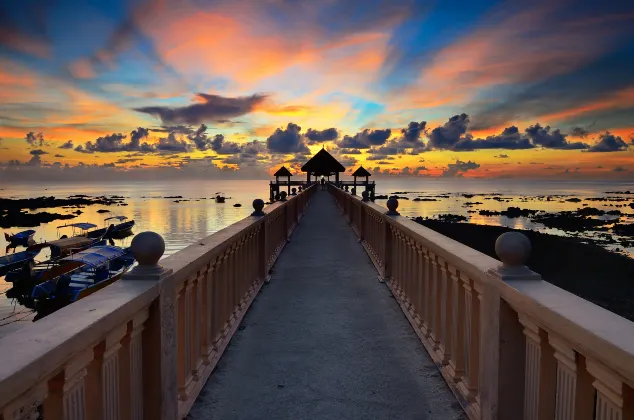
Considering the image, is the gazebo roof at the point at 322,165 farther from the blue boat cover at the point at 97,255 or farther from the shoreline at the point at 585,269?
the blue boat cover at the point at 97,255

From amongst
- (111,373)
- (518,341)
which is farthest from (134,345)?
(518,341)

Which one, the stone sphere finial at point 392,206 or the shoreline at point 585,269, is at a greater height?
the stone sphere finial at point 392,206

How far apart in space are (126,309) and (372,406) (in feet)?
6.52

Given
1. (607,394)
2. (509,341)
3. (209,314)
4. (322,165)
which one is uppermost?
(322,165)

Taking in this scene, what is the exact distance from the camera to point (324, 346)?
442cm

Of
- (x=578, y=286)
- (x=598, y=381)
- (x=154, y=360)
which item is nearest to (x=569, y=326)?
(x=598, y=381)

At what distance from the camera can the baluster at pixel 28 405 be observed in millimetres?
1334

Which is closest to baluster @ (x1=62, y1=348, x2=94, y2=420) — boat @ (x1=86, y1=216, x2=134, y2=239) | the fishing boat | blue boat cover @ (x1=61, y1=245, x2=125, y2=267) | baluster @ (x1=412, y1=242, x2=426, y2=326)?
baluster @ (x1=412, y1=242, x2=426, y2=326)

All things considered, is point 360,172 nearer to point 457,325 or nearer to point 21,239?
point 21,239

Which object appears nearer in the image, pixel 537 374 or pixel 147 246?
pixel 537 374

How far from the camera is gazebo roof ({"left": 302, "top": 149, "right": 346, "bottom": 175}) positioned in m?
51.1

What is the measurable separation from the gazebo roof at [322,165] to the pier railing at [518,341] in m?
46.9

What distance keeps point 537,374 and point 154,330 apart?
2.06m

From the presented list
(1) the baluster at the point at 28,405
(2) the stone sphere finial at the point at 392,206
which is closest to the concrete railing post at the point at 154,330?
(1) the baluster at the point at 28,405
